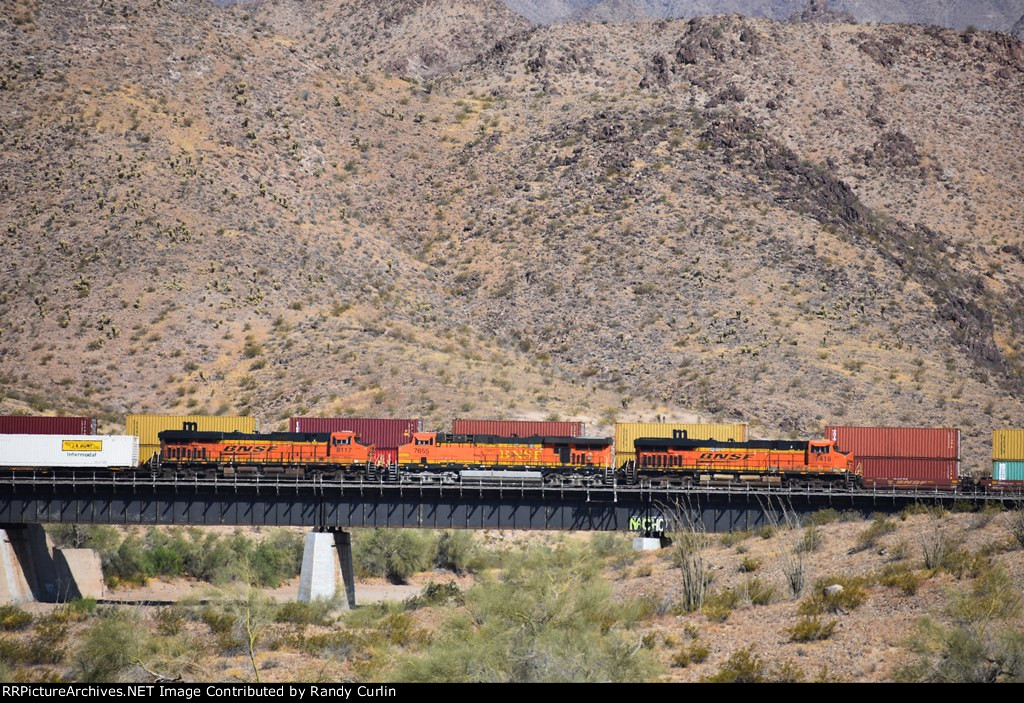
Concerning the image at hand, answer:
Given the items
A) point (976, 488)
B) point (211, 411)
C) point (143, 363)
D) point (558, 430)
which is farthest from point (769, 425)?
point (143, 363)

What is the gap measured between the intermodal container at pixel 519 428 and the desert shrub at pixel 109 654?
102ft

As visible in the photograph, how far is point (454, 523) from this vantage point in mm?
55500

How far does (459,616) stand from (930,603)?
1486 centimetres

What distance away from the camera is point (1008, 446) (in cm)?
6531

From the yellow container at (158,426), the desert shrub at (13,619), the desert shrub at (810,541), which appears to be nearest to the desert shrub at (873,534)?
the desert shrub at (810,541)

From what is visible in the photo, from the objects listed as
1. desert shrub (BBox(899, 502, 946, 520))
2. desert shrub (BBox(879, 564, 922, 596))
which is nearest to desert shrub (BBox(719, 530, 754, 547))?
desert shrub (BBox(899, 502, 946, 520))

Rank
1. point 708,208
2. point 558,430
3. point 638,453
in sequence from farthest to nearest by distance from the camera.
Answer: point 708,208 → point 558,430 → point 638,453

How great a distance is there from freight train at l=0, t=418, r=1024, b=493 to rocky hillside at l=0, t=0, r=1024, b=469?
68.4 ft

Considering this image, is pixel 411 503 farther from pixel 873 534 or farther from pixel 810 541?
→ pixel 873 534

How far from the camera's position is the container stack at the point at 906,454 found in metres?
63.3

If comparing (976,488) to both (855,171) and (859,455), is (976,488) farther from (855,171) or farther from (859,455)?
(855,171)

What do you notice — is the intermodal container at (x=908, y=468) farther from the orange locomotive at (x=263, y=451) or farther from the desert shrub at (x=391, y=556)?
the desert shrub at (x=391, y=556)

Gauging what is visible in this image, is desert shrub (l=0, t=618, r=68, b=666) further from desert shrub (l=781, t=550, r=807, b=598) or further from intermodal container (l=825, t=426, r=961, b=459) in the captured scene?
intermodal container (l=825, t=426, r=961, b=459)

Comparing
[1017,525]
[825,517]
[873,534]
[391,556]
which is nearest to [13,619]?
[391,556]
